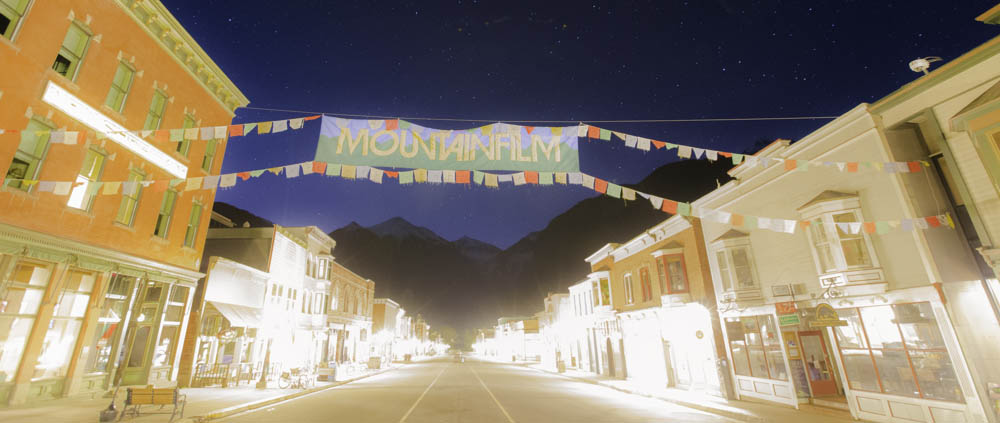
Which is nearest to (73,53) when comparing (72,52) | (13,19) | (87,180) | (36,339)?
(72,52)

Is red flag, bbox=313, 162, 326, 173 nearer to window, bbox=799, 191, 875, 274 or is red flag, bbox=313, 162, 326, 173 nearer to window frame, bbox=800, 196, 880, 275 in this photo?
window frame, bbox=800, 196, 880, 275

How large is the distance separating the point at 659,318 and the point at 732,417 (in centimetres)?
940

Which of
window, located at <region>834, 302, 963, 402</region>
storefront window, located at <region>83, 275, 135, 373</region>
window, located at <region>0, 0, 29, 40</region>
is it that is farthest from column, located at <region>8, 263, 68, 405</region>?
window, located at <region>834, 302, 963, 402</region>

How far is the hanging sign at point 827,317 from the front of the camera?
39.7 feet

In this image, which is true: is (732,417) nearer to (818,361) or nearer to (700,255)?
(818,361)

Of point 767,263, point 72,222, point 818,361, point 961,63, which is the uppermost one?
point 961,63

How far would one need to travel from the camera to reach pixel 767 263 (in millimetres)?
15414

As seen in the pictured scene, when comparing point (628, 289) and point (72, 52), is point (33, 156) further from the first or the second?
point (628, 289)

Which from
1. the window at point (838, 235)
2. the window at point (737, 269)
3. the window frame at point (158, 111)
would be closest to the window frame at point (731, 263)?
the window at point (737, 269)

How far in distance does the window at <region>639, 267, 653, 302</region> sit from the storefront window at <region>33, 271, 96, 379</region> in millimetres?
24702

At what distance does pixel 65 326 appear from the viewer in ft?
38.3

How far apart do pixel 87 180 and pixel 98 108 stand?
2.32m

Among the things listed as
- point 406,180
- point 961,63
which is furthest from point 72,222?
point 961,63

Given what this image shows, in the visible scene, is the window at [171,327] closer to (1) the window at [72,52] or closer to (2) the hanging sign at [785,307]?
(1) the window at [72,52]
